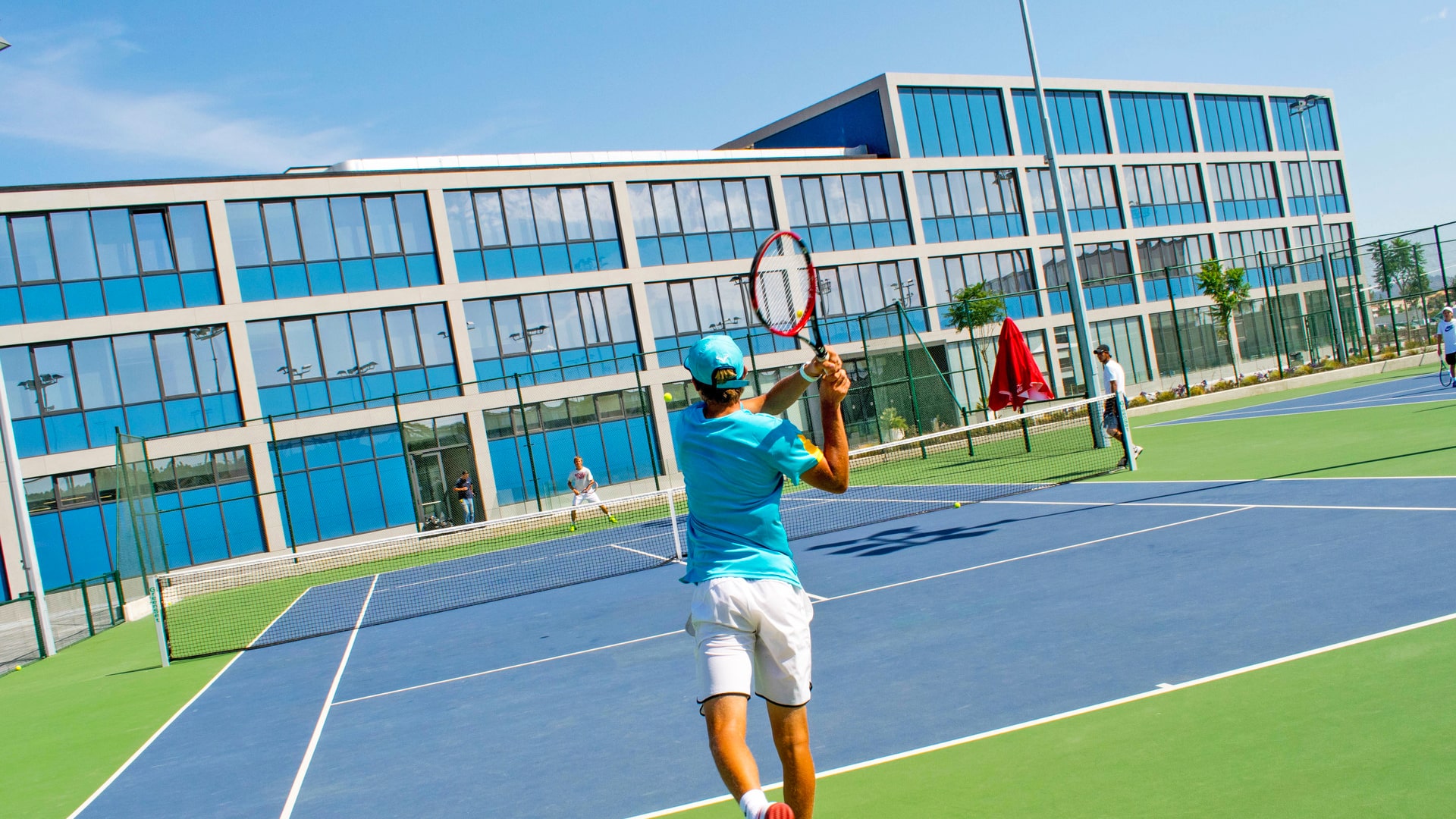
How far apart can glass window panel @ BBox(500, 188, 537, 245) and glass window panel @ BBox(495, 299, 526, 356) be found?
6.28ft

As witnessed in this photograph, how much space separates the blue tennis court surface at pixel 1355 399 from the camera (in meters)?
17.8

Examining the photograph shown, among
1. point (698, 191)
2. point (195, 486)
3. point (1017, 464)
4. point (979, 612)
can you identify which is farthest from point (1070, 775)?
point (698, 191)

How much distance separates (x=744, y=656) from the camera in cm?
306

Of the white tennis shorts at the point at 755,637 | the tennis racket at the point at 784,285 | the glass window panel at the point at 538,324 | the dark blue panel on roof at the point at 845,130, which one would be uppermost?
the dark blue panel on roof at the point at 845,130

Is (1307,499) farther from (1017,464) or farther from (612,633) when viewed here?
(1017,464)

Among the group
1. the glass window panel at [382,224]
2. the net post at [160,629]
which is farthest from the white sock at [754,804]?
the glass window panel at [382,224]

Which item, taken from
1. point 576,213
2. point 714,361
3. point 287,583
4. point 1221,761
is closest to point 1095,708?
point 1221,761

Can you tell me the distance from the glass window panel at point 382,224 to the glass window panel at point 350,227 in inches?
7.5

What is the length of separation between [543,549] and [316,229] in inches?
546

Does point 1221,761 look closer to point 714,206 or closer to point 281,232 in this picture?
point 281,232

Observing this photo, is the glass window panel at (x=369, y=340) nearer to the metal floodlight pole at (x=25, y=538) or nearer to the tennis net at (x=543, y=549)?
the tennis net at (x=543, y=549)

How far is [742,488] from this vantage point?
3.26m

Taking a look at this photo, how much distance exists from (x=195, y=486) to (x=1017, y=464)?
19480mm

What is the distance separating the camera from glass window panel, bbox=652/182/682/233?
104 feet
